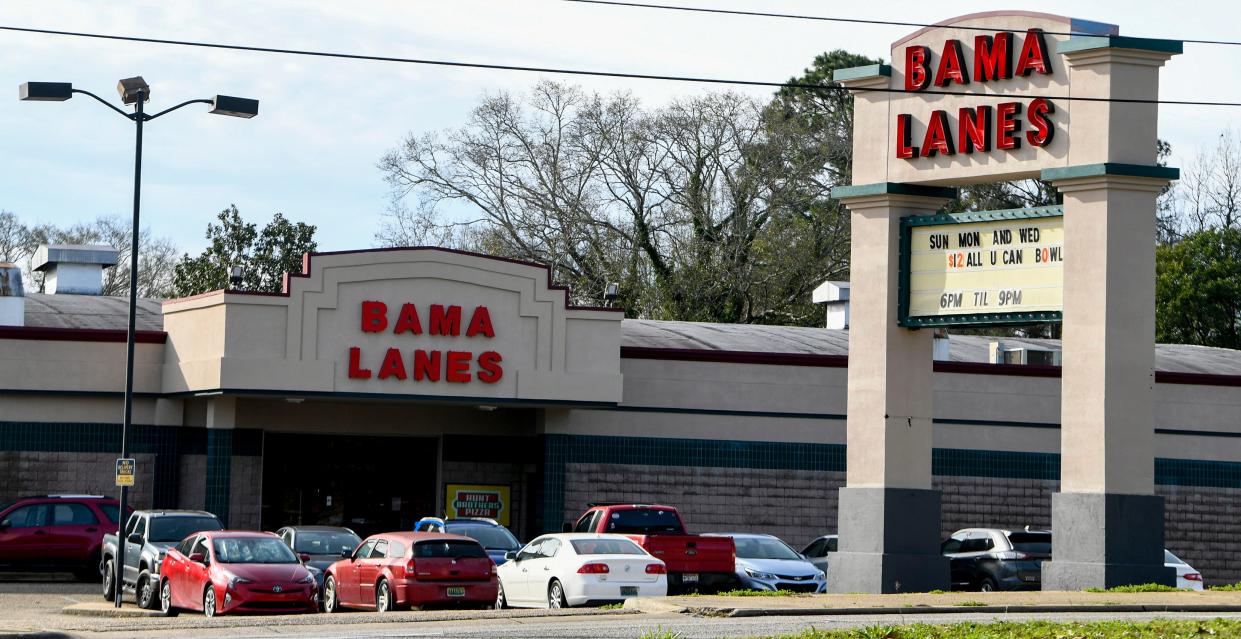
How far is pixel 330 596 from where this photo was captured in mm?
27766

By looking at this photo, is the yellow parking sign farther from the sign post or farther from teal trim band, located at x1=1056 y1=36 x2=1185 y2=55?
teal trim band, located at x1=1056 y1=36 x2=1185 y2=55

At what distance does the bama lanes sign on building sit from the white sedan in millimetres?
5647

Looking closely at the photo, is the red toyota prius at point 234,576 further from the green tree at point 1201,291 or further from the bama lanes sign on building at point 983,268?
the green tree at point 1201,291

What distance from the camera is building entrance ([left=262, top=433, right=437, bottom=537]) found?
1480 inches

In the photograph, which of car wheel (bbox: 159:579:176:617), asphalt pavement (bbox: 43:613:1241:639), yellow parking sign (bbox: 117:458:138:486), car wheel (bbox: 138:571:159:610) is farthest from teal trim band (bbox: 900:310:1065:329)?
yellow parking sign (bbox: 117:458:138:486)

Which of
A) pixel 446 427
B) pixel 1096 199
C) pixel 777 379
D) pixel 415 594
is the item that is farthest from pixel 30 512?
pixel 1096 199

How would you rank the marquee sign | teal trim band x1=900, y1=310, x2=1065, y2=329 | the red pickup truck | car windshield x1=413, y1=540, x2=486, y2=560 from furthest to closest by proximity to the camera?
the marquee sign, the red pickup truck, teal trim band x1=900, y1=310, x2=1065, y2=329, car windshield x1=413, y1=540, x2=486, y2=560

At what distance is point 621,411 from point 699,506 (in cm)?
266

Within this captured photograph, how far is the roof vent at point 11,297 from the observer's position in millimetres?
37281

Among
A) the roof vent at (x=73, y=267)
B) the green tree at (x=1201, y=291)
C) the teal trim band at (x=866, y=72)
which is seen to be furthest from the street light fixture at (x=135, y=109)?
the green tree at (x=1201, y=291)

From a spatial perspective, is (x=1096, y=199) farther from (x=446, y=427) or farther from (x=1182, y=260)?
(x=1182, y=260)

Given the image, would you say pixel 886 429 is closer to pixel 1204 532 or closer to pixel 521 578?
pixel 521 578

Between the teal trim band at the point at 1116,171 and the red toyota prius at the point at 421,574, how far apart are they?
10000 millimetres

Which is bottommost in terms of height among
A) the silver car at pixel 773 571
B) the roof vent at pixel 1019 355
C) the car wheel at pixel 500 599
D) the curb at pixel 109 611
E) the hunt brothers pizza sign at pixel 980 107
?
the curb at pixel 109 611
